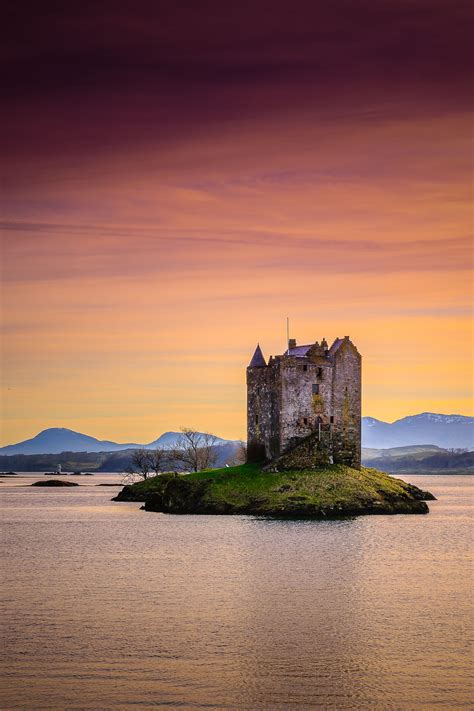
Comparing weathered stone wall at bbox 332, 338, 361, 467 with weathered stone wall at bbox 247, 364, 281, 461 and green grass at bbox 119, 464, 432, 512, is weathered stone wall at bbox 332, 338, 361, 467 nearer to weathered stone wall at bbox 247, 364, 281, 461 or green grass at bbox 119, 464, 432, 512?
green grass at bbox 119, 464, 432, 512

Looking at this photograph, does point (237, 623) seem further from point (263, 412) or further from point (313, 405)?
point (263, 412)

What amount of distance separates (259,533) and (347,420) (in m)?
34.9

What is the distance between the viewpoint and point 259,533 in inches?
3098

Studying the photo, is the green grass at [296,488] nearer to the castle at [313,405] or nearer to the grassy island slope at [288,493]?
the grassy island slope at [288,493]

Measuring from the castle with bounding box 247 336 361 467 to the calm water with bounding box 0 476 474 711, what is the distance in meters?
34.1

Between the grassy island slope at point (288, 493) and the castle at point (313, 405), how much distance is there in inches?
121

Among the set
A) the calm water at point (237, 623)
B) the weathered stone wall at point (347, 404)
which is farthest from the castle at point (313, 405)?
the calm water at point (237, 623)

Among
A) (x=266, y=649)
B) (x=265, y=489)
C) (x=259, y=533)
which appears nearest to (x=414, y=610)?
(x=266, y=649)

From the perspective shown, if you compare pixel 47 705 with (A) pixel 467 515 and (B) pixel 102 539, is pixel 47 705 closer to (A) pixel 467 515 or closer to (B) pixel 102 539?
(B) pixel 102 539

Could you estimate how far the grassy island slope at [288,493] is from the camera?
9756cm

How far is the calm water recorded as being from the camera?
1141 inches

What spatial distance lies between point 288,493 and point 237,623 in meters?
60.0

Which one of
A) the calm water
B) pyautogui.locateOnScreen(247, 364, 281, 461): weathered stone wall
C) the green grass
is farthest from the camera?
pyautogui.locateOnScreen(247, 364, 281, 461): weathered stone wall

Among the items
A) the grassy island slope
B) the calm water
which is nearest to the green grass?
the grassy island slope
